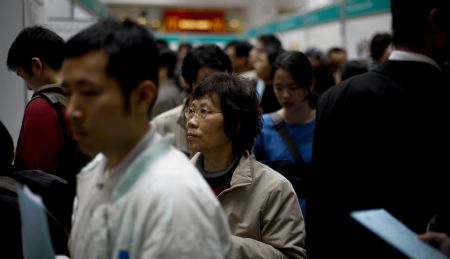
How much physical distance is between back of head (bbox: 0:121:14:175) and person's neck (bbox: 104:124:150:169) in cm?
81

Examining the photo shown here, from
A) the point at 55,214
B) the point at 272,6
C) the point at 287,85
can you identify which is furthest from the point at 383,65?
the point at 272,6

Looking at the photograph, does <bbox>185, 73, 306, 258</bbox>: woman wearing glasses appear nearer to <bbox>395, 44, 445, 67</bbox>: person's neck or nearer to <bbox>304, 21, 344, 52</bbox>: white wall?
<bbox>395, 44, 445, 67</bbox>: person's neck

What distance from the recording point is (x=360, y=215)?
1.50 metres

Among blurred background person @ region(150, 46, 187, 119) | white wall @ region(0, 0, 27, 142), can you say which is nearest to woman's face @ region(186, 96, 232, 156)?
white wall @ region(0, 0, 27, 142)

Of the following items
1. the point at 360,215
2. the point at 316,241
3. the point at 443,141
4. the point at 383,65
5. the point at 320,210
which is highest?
the point at 383,65

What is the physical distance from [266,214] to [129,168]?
107cm

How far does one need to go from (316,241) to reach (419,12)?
0.93 meters

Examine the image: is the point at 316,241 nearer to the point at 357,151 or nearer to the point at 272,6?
the point at 357,151

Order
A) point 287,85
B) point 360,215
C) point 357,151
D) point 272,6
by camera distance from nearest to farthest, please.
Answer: point 360,215
point 357,151
point 287,85
point 272,6

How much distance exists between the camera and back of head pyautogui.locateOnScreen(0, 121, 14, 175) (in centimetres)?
203

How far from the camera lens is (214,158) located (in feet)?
8.07

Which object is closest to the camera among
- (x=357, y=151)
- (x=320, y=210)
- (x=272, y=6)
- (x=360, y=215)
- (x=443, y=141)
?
(x=360, y=215)

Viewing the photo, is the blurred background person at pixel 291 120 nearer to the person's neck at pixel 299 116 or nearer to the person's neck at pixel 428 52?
the person's neck at pixel 299 116

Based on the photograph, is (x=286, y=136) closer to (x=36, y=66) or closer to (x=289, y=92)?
(x=289, y=92)
